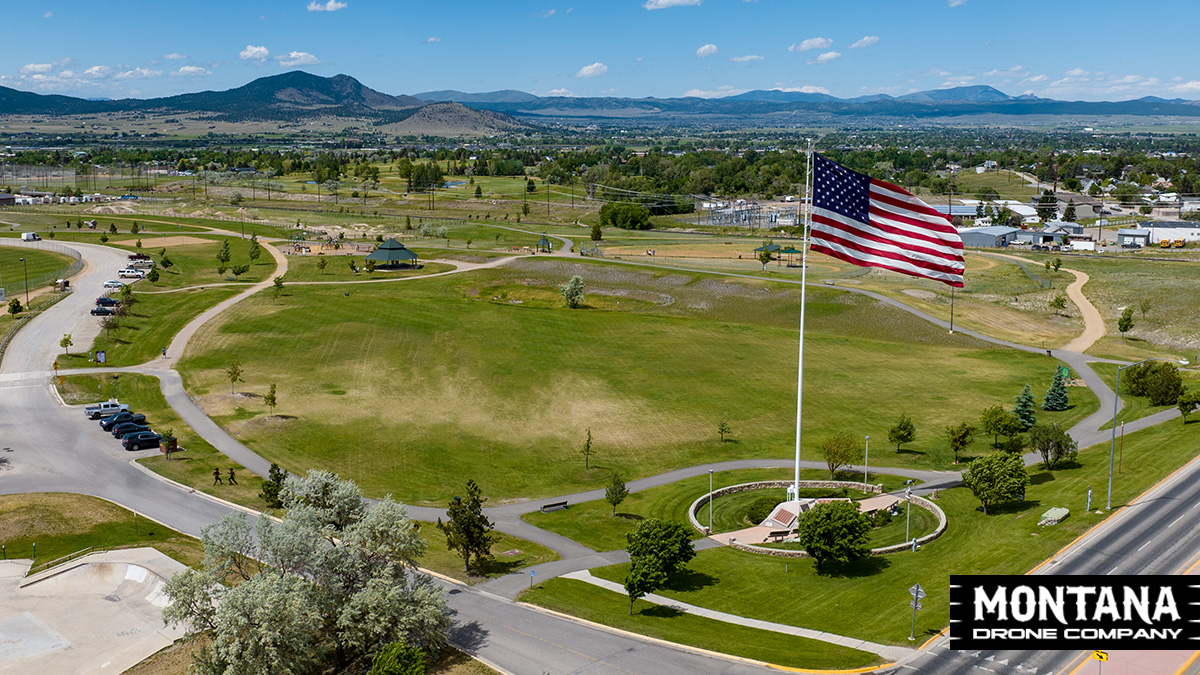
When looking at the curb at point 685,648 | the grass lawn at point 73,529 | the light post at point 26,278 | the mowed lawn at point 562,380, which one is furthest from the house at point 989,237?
the grass lawn at point 73,529

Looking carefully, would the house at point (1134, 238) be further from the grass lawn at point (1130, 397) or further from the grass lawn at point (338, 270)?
the grass lawn at point (338, 270)

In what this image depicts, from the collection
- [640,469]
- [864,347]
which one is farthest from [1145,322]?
[640,469]

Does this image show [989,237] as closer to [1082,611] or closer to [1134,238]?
[1134,238]

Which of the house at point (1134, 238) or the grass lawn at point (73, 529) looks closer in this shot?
the grass lawn at point (73, 529)

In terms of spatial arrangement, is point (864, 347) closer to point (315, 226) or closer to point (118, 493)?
point (118, 493)

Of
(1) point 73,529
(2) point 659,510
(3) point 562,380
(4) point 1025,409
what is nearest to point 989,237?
(4) point 1025,409

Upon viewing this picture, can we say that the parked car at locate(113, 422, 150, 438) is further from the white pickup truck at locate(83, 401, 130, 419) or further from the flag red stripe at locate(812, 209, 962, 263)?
the flag red stripe at locate(812, 209, 962, 263)

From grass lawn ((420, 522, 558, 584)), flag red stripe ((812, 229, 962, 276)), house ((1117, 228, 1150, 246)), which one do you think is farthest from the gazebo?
house ((1117, 228, 1150, 246))
